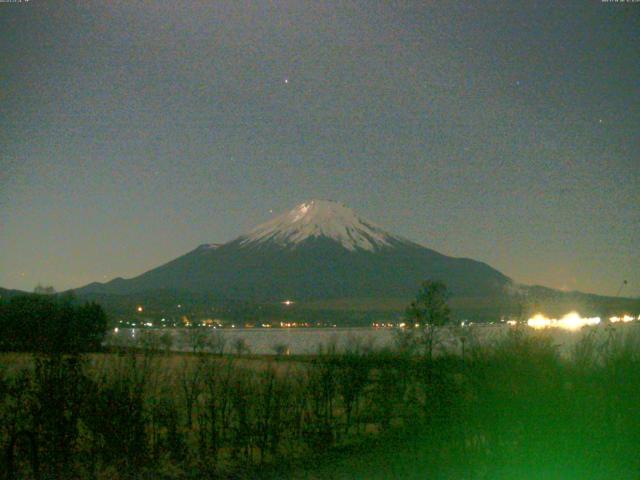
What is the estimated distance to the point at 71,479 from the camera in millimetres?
8555

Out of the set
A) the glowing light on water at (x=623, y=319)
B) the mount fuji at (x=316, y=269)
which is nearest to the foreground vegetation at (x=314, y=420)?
the glowing light on water at (x=623, y=319)

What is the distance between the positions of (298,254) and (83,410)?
128827 mm

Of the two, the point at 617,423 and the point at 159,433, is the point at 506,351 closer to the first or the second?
the point at 617,423

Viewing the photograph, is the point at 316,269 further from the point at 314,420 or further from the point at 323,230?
the point at 314,420

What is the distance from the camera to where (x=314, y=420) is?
11398mm

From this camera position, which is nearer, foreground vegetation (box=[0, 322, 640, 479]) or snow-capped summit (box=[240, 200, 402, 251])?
foreground vegetation (box=[0, 322, 640, 479])

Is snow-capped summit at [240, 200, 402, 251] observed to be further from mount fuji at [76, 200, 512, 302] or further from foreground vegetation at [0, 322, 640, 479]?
foreground vegetation at [0, 322, 640, 479]

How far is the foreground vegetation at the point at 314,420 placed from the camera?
8.34 meters

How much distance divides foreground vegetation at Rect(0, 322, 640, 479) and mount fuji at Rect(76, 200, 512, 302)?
83.8m

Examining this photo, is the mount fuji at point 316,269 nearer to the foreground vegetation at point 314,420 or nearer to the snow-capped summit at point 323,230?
the snow-capped summit at point 323,230

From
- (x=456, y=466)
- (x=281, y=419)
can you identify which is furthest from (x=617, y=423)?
(x=281, y=419)

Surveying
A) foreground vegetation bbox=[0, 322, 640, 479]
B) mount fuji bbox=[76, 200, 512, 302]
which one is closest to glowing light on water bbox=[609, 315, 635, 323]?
foreground vegetation bbox=[0, 322, 640, 479]

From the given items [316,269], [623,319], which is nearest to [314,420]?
[623,319]

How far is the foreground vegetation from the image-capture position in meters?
8.34
